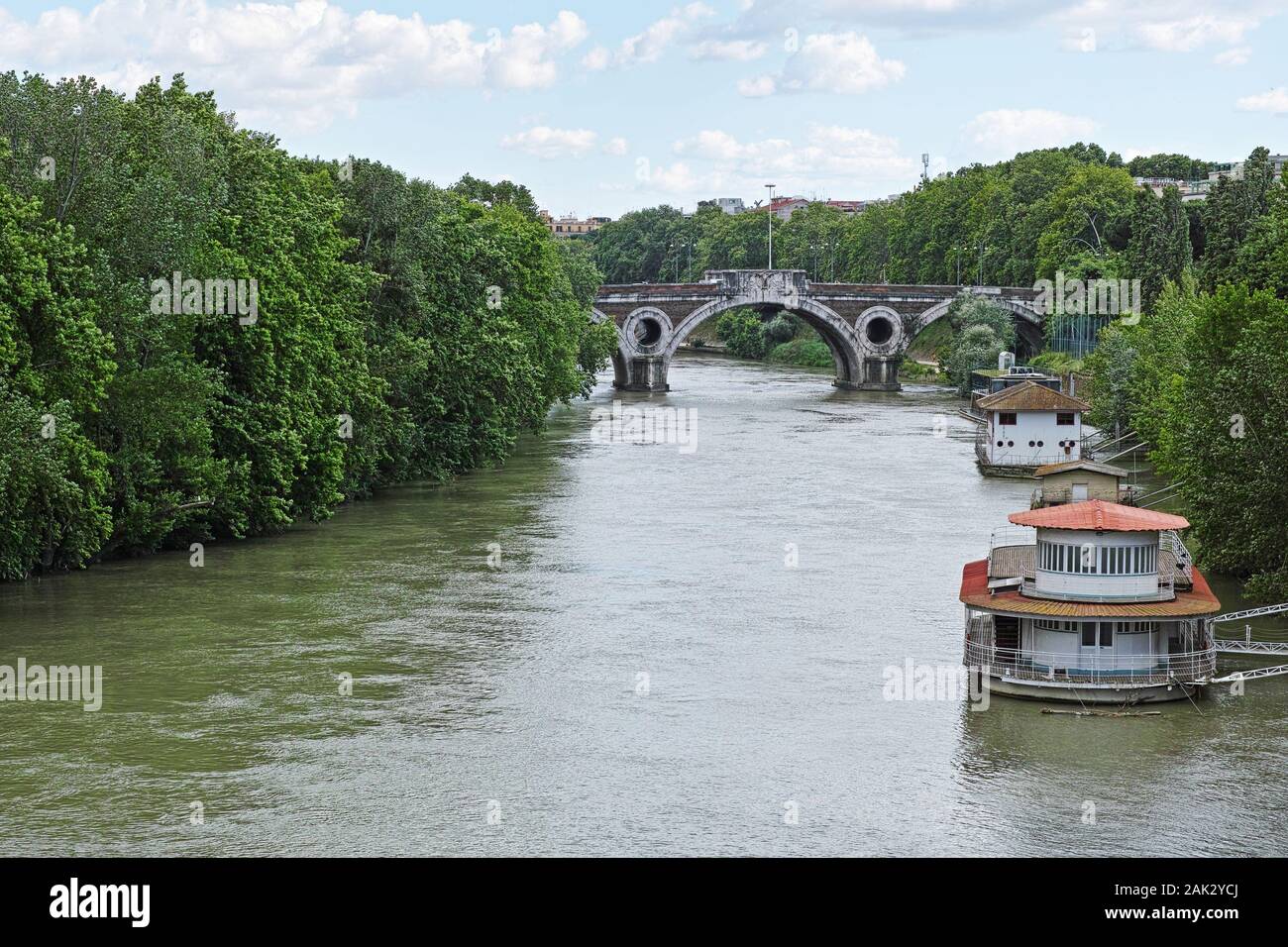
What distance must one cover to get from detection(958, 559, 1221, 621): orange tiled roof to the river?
1849 mm

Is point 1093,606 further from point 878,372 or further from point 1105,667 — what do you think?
point 878,372

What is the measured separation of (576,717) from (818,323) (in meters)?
92.0

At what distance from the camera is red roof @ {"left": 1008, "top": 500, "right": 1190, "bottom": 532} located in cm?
3597

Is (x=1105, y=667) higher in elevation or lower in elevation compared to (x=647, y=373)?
lower

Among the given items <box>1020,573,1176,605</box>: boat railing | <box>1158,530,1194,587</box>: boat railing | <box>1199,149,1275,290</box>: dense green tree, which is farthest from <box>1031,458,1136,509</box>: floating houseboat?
A: <box>1199,149,1275,290</box>: dense green tree

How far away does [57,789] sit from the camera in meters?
→ 29.3

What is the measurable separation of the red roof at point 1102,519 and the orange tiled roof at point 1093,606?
1486 mm

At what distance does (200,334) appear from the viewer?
50812 millimetres

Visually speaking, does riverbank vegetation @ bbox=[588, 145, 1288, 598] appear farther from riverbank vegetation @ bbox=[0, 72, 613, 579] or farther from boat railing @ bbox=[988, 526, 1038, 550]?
riverbank vegetation @ bbox=[0, 72, 613, 579]

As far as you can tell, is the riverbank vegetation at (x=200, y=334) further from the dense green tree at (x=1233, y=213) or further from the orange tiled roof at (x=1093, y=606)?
the dense green tree at (x=1233, y=213)

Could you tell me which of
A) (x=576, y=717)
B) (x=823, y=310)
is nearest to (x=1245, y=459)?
(x=576, y=717)

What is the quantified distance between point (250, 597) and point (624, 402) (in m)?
64.9

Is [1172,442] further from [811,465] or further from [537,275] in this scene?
[537,275]
